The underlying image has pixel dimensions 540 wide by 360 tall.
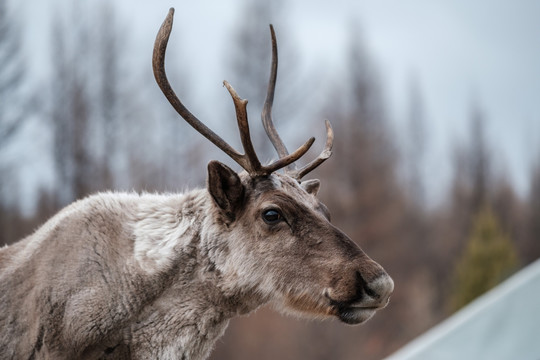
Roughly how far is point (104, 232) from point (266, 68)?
15.4m

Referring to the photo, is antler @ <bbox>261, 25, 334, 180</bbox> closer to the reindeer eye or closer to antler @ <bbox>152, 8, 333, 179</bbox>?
antler @ <bbox>152, 8, 333, 179</bbox>

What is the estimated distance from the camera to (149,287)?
3.67 meters

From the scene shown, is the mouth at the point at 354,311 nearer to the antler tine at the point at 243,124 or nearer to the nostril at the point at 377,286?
the nostril at the point at 377,286

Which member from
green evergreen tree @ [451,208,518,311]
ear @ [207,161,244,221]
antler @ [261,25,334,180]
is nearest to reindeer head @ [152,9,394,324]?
ear @ [207,161,244,221]

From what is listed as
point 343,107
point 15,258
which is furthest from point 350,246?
point 343,107

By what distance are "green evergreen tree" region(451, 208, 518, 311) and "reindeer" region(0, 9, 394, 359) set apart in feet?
59.7

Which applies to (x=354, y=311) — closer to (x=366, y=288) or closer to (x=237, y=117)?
(x=366, y=288)

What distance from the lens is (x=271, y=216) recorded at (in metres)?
3.87

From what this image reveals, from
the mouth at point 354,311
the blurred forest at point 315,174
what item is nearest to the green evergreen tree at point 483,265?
the blurred forest at point 315,174

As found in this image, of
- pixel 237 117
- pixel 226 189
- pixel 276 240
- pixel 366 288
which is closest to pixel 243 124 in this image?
pixel 237 117

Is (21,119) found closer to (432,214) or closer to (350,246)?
(350,246)

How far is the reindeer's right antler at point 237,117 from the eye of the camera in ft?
12.2

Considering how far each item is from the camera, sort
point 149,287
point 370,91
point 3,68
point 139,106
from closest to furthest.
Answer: point 149,287 < point 3,68 < point 139,106 < point 370,91

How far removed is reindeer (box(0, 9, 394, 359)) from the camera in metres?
3.47
